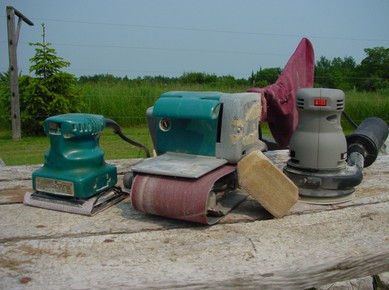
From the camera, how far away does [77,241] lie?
107 cm

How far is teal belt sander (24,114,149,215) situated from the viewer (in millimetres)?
1262

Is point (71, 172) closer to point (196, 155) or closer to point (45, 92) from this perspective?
point (196, 155)

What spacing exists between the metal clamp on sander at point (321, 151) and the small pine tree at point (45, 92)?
530 cm

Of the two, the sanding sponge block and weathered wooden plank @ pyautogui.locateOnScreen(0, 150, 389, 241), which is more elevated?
the sanding sponge block

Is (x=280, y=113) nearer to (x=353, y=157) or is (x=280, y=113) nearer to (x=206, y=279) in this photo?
(x=353, y=157)

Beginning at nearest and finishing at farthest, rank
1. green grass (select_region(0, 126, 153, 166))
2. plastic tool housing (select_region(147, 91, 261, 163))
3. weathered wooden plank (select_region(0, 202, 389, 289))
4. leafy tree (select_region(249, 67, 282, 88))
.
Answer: weathered wooden plank (select_region(0, 202, 389, 289)) < plastic tool housing (select_region(147, 91, 261, 163)) < green grass (select_region(0, 126, 153, 166)) < leafy tree (select_region(249, 67, 282, 88))

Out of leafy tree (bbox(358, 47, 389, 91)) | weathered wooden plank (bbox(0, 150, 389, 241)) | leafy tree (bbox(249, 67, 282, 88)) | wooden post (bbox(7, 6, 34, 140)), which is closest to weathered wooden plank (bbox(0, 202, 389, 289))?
weathered wooden plank (bbox(0, 150, 389, 241))

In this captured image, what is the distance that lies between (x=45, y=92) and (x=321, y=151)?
5544 millimetres

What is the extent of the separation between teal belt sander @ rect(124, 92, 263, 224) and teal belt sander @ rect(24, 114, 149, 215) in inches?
5.8

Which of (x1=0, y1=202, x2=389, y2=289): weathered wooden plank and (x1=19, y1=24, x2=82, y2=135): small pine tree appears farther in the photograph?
(x1=19, y1=24, x2=82, y2=135): small pine tree

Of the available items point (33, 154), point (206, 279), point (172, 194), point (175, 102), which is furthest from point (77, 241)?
point (33, 154)

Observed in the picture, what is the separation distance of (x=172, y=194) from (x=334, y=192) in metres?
0.58

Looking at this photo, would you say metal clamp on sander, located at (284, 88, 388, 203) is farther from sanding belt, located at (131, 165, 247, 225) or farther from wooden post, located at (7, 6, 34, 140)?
wooden post, located at (7, 6, 34, 140)

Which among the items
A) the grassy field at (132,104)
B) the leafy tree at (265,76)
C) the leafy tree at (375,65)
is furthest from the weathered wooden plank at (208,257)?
the leafy tree at (375,65)
